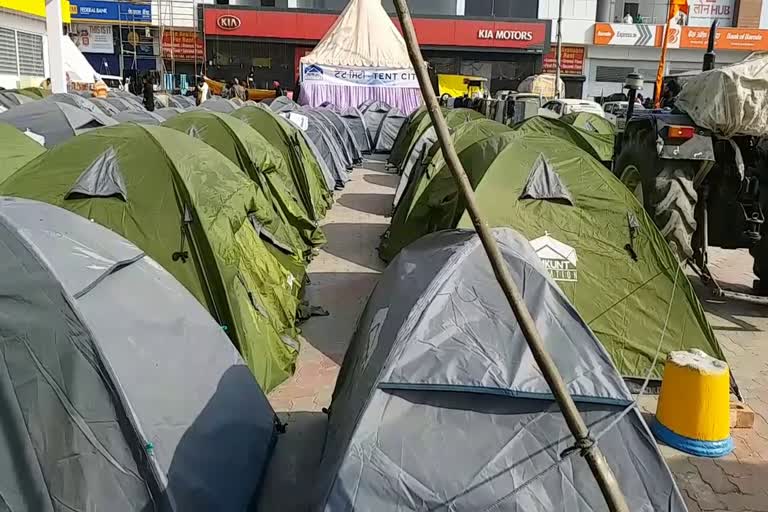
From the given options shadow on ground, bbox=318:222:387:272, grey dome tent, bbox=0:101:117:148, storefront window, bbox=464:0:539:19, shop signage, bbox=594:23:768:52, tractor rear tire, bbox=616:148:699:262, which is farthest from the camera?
storefront window, bbox=464:0:539:19

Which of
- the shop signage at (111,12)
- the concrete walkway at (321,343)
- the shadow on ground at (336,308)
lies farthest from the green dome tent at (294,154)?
the shop signage at (111,12)

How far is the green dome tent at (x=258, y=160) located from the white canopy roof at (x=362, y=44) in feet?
53.2

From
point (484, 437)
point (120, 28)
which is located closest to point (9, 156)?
point (484, 437)

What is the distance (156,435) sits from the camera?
113 inches

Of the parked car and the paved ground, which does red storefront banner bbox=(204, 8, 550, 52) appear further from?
the paved ground

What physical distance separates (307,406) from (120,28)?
116 feet

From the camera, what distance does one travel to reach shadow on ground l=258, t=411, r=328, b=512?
362 cm

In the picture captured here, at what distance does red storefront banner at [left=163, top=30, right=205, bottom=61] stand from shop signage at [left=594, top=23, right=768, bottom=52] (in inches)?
811

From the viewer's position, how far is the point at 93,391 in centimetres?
275

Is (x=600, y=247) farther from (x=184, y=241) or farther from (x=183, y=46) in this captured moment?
(x=183, y=46)

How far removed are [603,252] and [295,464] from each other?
259cm

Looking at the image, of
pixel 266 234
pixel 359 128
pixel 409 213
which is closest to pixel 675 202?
pixel 409 213

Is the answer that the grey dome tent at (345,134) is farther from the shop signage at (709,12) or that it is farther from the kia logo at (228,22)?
the shop signage at (709,12)

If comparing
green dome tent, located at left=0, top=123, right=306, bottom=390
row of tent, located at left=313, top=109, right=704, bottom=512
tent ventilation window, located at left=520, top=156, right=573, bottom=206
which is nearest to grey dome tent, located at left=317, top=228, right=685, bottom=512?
row of tent, located at left=313, top=109, right=704, bottom=512
